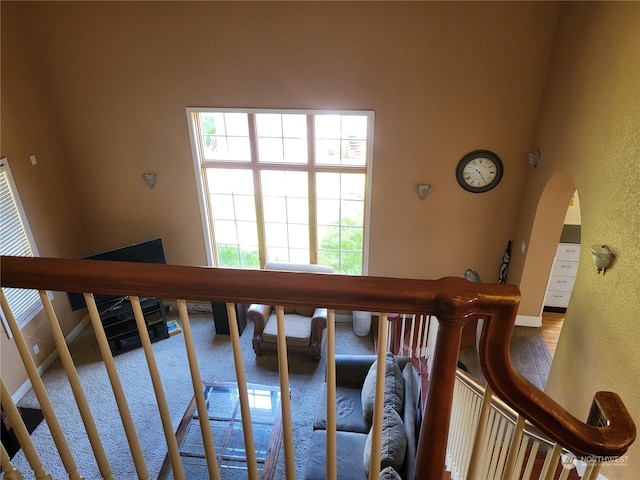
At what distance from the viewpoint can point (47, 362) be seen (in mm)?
5359

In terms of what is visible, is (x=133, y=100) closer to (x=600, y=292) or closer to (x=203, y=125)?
(x=203, y=125)

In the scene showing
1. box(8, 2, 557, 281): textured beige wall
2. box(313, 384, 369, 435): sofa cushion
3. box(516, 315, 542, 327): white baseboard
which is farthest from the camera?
box(516, 315, 542, 327): white baseboard

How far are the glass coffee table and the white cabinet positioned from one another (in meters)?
3.89

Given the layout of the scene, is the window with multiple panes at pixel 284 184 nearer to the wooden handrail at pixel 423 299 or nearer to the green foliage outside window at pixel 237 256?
the green foliage outside window at pixel 237 256

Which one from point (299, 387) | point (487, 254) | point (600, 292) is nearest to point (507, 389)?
point (600, 292)

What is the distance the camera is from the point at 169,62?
5.07 metres

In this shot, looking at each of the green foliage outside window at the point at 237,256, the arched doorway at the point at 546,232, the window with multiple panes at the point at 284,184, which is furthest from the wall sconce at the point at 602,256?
the green foliage outside window at the point at 237,256

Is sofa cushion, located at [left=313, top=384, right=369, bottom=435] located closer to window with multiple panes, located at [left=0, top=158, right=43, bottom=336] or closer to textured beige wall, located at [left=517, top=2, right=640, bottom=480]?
textured beige wall, located at [left=517, top=2, right=640, bottom=480]

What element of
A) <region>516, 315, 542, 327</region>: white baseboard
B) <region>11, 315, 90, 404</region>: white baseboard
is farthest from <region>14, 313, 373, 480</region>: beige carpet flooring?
<region>516, 315, 542, 327</region>: white baseboard

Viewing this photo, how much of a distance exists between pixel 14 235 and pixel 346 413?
4068mm

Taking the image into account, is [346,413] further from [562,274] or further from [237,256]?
[562,274]

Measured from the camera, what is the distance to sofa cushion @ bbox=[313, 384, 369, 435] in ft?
13.7

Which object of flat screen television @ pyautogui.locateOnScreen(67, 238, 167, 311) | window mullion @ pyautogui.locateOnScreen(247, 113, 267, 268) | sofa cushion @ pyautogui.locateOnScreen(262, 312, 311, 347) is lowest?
sofa cushion @ pyautogui.locateOnScreen(262, 312, 311, 347)

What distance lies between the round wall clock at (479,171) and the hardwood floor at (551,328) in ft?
6.72
